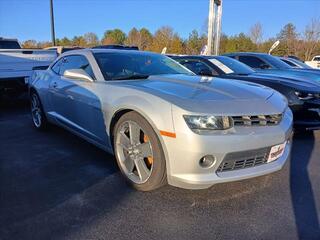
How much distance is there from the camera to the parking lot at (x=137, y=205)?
256 centimetres

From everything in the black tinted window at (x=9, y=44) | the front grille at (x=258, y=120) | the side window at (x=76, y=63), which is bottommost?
the front grille at (x=258, y=120)

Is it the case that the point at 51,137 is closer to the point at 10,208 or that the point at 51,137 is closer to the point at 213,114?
the point at 10,208

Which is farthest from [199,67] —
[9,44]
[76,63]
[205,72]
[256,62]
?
[9,44]

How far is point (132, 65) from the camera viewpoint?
420 centimetres

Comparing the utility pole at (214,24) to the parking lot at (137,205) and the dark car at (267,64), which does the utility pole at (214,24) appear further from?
the parking lot at (137,205)

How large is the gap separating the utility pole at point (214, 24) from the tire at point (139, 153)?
1269cm

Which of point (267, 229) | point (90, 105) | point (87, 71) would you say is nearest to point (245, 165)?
point (267, 229)

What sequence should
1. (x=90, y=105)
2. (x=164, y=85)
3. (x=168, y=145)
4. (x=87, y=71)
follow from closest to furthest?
(x=168, y=145)
(x=164, y=85)
(x=90, y=105)
(x=87, y=71)

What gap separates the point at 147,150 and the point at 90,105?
108 cm

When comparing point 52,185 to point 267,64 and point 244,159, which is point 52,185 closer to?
point 244,159

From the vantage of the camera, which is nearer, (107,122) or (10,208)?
(10,208)

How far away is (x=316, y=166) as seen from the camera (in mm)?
3947

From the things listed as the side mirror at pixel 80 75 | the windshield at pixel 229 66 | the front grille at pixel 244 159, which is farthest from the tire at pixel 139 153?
the windshield at pixel 229 66

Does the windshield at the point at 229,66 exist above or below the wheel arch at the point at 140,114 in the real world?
above
